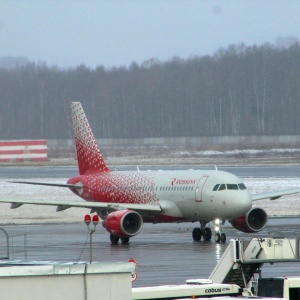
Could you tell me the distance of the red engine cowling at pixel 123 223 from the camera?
116 feet

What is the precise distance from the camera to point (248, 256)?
1670 centimetres

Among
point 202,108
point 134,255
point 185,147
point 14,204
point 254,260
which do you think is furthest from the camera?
point 202,108

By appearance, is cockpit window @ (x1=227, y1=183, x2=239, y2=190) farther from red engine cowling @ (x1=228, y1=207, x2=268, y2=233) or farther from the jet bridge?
the jet bridge

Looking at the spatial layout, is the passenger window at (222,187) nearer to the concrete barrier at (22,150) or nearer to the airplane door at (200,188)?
the airplane door at (200,188)

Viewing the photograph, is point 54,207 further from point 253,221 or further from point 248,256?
point 248,256

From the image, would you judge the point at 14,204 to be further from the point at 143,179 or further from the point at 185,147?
the point at 185,147

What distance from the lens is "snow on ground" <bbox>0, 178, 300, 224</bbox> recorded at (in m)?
49.6

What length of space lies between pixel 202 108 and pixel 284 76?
14.2 m

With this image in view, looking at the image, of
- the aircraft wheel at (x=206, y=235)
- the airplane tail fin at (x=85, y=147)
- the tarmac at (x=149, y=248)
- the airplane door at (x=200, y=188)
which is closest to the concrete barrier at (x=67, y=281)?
the tarmac at (x=149, y=248)

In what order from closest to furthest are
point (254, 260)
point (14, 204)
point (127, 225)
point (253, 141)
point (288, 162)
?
point (254, 260) < point (127, 225) < point (14, 204) < point (288, 162) < point (253, 141)

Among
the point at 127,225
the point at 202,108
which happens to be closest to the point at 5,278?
the point at 127,225

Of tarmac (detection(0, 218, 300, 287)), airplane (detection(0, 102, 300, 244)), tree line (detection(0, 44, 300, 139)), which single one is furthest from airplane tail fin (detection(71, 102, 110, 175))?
tree line (detection(0, 44, 300, 139))

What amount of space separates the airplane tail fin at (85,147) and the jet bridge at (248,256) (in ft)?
86.4

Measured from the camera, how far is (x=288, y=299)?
14320mm
